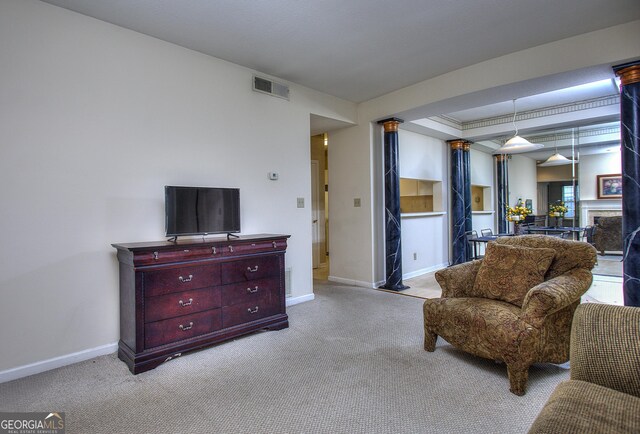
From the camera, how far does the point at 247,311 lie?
3074 millimetres

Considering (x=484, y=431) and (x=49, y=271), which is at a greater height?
(x=49, y=271)

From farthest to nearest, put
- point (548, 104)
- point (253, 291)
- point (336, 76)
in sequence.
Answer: point (548, 104), point (336, 76), point (253, 291)

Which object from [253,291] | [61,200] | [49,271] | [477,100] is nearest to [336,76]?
[477,100]

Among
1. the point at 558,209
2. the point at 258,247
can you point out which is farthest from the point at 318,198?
the point at 558,209

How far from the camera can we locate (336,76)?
406cm

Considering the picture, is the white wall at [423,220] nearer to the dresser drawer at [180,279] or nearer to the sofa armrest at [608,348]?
the dresser drawer at [180,279]

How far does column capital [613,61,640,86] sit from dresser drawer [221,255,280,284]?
376 centimetres

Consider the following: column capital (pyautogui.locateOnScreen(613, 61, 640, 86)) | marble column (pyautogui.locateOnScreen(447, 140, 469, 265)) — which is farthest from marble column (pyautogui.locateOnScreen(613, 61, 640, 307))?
marble column (pyautogui.locateOnScreen(447, 140, 469, 265))

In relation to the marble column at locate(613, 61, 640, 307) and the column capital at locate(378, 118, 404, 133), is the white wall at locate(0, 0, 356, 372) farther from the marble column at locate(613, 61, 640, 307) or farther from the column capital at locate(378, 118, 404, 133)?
the marble column at locate(613, 61, 640, 307)

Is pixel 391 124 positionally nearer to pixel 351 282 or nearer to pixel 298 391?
pixel 351 282

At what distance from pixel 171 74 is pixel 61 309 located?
230 cm

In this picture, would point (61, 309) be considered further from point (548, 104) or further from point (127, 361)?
point (548, 104)

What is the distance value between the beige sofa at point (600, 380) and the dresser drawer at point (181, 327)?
242 cm

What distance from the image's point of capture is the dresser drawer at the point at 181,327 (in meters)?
2.52
